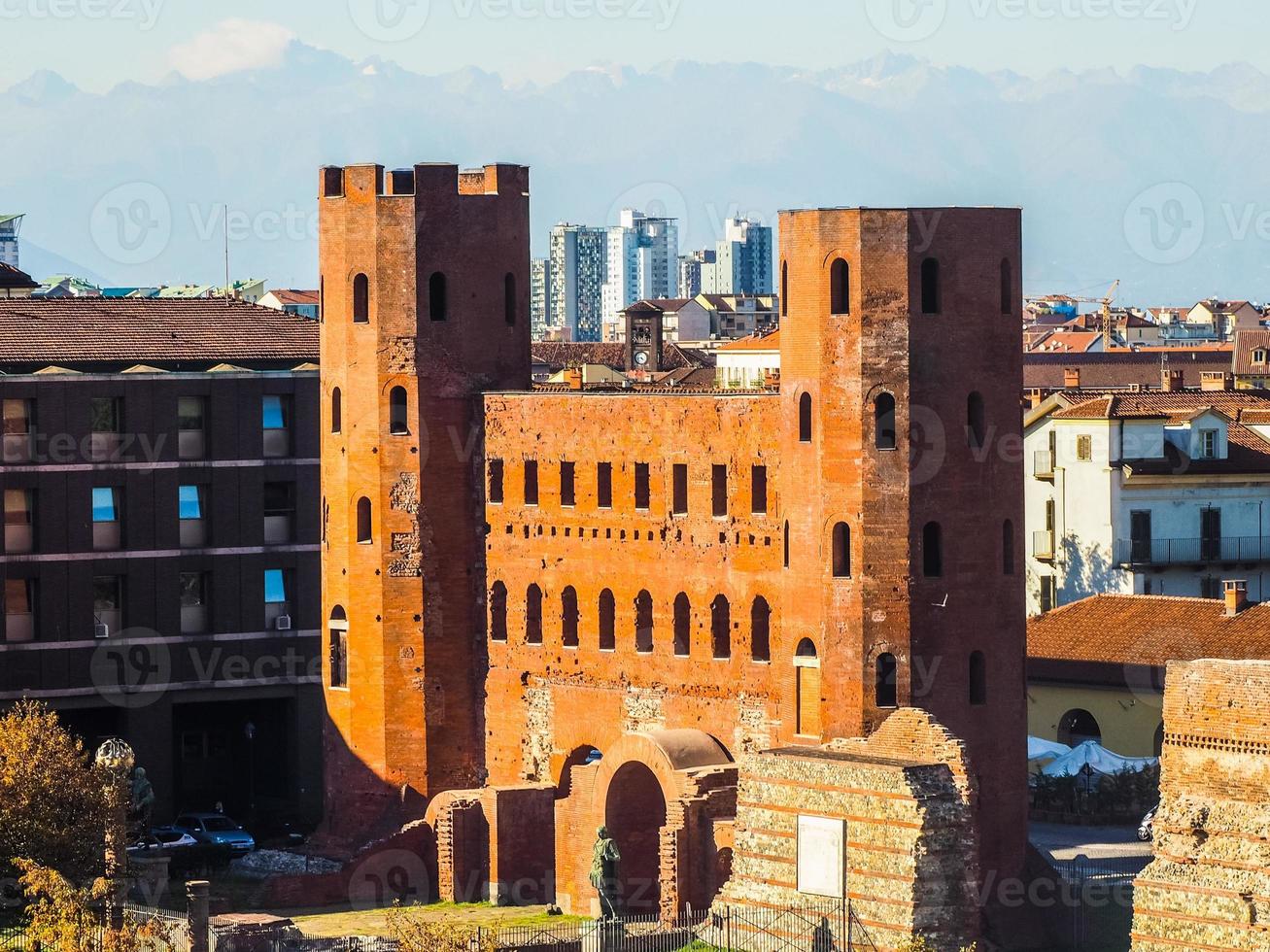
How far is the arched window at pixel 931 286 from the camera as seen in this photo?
64.4 meters

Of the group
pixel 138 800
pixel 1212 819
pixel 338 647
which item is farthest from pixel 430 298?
pixel 1212 819

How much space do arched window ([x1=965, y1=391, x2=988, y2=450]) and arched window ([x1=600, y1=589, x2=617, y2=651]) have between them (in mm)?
11076

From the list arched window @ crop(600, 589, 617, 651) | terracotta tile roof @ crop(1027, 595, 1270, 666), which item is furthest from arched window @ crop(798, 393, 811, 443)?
terracotta tile roof @ crop(1027, 595, 1270, 666)

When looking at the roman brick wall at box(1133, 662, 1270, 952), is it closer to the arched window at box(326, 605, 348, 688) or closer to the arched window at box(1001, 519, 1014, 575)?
the arched window at box(1001, 519, 1014, 575)

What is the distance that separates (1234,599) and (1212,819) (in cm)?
2862

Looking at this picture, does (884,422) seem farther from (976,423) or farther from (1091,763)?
(1091,763)

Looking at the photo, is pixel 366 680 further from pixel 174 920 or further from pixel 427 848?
pixel 174 920

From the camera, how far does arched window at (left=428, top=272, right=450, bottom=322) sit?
74.1 m

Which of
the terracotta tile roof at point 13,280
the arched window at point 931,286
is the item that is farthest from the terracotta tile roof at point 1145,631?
the terracotta tile roof at point 13,280

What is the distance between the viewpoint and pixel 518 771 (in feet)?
243

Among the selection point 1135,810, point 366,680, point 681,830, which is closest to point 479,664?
point 366,680

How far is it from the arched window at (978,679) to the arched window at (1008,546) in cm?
201

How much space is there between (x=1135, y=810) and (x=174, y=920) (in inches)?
1003

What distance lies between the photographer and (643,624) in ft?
234
